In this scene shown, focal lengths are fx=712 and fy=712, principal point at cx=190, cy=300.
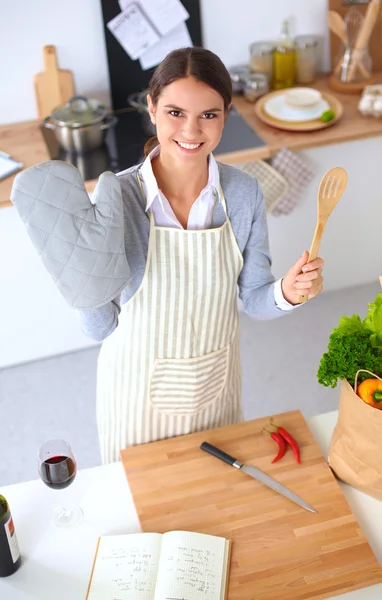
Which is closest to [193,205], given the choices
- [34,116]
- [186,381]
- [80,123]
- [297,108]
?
[186,381]

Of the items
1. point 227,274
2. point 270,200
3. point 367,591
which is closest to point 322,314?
point 270,200

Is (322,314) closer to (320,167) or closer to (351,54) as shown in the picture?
(320,167)

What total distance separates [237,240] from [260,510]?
0.55m

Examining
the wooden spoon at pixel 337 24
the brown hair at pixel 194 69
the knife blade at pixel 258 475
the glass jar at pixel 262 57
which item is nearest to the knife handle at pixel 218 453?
the knife blade at pixel 258 475

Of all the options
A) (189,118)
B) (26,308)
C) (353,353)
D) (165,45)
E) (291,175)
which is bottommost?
(26,308)

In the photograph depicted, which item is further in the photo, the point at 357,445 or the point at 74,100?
the point at 74,100

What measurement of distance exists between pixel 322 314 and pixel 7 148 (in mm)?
1477

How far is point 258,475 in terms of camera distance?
143cm

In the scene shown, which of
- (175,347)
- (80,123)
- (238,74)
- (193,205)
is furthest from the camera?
(238,74)

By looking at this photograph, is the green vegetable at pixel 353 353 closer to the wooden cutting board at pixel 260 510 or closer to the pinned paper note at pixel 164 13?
the wooden cutting board at pixel 260 510

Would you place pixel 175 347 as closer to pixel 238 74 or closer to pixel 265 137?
pixel 265 137

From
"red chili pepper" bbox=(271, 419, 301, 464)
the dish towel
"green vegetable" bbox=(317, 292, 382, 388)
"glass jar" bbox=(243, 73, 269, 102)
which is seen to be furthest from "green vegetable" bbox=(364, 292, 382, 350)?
"glass jar" bbox=(243, 73, 269, 102)

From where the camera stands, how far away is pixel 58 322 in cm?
285

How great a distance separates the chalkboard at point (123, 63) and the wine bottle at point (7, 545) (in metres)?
1.90
